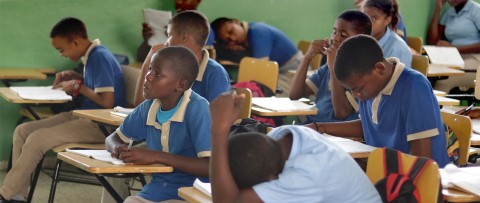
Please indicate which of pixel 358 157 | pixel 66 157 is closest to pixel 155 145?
pixel 66 157

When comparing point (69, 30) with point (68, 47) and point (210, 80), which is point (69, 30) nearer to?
point (68, 47)

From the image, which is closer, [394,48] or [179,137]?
[179,137]

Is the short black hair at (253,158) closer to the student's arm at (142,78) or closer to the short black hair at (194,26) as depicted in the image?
the short black hair at (194,26)

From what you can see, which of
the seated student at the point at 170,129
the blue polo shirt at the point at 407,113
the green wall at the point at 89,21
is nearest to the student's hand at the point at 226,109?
the seated student at the point at 170,129

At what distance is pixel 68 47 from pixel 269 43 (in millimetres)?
1809

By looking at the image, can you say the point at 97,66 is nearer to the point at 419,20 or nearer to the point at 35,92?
the point at 35,92

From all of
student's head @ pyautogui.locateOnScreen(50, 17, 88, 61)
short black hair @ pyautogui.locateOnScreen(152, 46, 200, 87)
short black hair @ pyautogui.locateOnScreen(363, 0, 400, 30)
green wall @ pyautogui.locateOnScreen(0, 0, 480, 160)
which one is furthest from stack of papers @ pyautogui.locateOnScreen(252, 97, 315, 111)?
green wall @ pyautogui.locateOnScreen(0, 0, 480, 160)

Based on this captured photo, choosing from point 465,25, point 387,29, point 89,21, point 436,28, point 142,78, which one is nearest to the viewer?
point 142,78

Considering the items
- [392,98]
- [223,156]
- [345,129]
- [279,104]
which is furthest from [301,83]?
[223,156]

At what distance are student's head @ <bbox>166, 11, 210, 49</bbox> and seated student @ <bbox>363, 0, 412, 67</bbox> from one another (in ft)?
3.84

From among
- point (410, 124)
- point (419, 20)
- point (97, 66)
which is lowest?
point (419, 20)

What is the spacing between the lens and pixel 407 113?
3.25 metres

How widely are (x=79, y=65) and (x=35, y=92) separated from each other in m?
0.98

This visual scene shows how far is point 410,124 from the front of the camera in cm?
323
